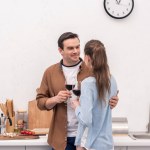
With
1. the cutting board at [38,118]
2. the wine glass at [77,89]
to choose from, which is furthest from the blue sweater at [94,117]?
the cutting board at [38,118]

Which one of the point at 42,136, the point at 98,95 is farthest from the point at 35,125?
the point at 98,95

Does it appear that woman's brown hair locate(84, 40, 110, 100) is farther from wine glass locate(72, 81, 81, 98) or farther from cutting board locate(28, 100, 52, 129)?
cutting board locate(28, 100, 52, 129)

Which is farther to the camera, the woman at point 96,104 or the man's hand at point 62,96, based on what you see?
the man's hand at point 62,96

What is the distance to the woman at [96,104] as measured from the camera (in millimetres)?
1868

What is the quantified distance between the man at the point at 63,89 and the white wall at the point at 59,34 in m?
0.70

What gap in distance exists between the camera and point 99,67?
6.24 ft

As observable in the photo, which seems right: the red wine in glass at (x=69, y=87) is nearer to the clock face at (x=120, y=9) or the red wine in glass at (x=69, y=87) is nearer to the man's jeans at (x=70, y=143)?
the man's jeans at (x=70, y=143)

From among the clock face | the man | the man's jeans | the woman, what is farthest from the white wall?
the woman

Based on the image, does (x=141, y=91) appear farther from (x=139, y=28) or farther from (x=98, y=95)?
(x=98, y=95)

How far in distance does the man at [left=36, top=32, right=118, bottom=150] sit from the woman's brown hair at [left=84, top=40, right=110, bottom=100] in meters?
0.25

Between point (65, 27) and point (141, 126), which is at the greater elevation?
point (65, 27)

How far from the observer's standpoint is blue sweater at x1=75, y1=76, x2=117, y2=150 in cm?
186

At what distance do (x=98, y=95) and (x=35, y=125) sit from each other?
1114mm

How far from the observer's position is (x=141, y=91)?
9.82ft
